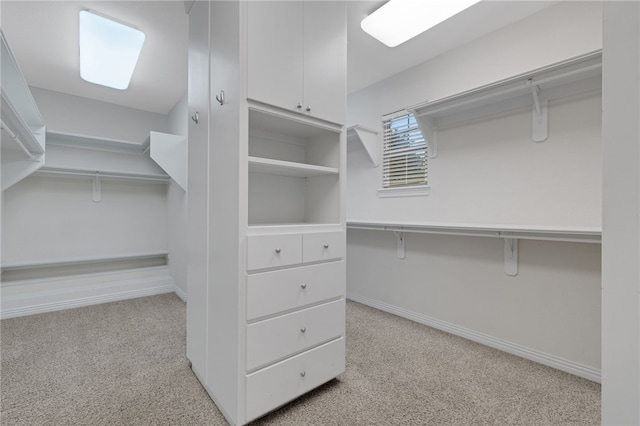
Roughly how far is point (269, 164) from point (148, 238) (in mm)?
3144

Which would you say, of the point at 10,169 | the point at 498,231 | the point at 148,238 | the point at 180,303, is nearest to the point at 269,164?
the point at 498,231

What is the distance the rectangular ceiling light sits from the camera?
6.58ft

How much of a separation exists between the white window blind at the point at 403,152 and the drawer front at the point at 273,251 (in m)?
1.65

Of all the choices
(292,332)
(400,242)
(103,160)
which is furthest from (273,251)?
(103,160)

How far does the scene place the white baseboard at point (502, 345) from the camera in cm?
173

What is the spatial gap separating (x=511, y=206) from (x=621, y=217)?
6.08 feet

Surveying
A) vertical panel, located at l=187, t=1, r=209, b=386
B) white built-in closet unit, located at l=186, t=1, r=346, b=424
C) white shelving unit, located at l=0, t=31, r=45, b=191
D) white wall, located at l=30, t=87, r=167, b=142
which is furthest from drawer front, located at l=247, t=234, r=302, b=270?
white wall, located at l=30, t=87, r=167, b=142

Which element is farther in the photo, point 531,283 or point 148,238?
point 148,238

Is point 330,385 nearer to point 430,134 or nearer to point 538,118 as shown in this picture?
point 430,134

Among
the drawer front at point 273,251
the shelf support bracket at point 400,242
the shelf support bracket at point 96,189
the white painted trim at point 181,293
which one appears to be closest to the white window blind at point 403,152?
the shelf support bracket at point 400,242

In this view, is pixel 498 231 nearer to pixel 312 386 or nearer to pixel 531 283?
pixel 531 283

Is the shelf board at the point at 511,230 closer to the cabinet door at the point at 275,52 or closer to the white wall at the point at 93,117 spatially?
the cabinet door at the point at 275,52

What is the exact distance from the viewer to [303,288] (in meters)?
1.48

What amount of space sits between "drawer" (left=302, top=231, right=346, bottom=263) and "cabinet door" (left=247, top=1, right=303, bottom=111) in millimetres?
689
